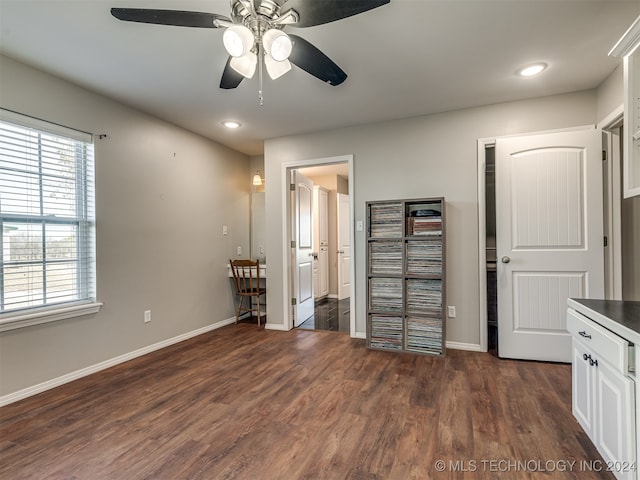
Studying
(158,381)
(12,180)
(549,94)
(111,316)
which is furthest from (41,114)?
(549,94)

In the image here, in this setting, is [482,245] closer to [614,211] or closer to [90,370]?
[614,211]

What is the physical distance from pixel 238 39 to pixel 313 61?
505 millimetres

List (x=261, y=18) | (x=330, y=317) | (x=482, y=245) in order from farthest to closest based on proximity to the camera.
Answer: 1. (x=330, y=317)
2. (x=482, y=245)
3. (x=261, y=18)

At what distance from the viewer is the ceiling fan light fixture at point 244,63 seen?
1664 millimetres

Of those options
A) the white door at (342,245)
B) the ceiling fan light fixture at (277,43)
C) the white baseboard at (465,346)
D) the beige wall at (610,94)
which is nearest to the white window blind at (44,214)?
the ceiling fan light fixture at (277,43)

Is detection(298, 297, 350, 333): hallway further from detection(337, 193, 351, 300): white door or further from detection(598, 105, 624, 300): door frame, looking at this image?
detection(598, 105, 624, 300): door frame

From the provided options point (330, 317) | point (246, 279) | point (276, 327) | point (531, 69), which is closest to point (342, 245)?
point (330, 317)

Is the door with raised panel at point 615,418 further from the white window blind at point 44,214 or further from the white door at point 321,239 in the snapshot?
the white door at point 321,239

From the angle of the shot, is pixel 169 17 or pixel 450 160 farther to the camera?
pixel 450 160

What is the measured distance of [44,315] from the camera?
2.38 m

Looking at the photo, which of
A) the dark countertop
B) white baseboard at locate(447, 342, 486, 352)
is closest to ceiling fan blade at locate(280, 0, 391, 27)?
the dark countertop

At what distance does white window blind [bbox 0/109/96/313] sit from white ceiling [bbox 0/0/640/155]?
53 centimetres

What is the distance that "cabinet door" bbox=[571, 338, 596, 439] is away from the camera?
155 cm

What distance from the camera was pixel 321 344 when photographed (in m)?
3.42
